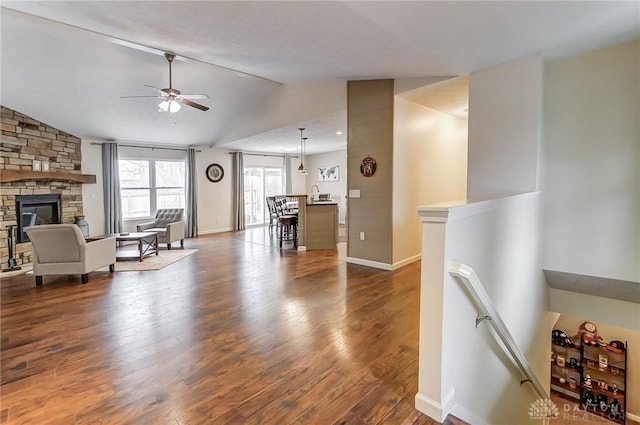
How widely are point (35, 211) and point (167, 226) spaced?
7.60 feet

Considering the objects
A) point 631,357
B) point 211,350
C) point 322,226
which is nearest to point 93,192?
point 322,226

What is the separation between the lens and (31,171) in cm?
560

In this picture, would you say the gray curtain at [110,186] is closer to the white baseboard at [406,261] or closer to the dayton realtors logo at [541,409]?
the white baseboard at [406,261]

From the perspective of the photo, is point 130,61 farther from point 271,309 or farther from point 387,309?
point 387,309

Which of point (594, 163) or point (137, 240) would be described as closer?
point (594, 163)

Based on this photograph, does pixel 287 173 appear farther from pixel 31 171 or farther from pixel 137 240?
pixel 31 171

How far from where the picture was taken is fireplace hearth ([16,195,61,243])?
5.55m

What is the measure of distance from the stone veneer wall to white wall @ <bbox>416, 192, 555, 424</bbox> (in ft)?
22.6

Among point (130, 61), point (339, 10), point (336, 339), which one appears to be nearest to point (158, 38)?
point (130, 61)

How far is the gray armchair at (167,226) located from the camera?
6.58 meters

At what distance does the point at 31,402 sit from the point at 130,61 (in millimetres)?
4579

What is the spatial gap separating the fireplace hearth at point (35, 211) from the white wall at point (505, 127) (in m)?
7.56

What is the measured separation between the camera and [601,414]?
385cm

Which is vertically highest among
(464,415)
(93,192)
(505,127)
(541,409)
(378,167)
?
(505,127)
